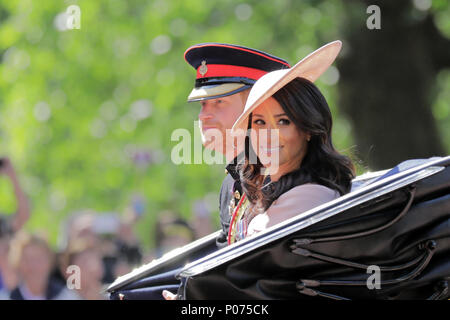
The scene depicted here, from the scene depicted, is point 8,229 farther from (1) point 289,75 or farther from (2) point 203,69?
(1) point 289,75

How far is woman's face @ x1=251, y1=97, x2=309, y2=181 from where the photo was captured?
2.93 meters

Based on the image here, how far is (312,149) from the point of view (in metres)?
3.00

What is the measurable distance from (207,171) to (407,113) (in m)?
4.45

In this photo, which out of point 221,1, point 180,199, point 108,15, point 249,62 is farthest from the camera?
point 180,199

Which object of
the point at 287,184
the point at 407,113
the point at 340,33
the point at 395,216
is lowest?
the point at 395,216

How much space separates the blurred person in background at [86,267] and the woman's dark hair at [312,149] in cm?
305

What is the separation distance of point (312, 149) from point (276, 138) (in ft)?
0.56

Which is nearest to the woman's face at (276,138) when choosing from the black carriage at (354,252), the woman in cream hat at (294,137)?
the woman in cream hat at (294,137)

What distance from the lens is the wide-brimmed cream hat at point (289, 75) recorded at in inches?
112

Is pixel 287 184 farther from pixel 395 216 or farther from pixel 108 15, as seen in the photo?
pixel 108 15

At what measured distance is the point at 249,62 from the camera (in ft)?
12.4

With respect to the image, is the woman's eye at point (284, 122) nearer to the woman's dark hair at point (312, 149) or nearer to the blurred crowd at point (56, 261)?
the woman's dark hair at point (312, 149)

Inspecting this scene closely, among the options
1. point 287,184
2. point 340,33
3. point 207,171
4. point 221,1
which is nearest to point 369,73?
point 340,33
